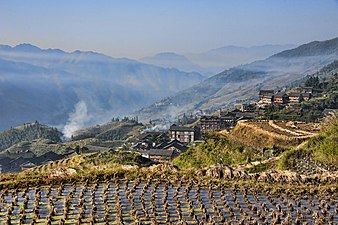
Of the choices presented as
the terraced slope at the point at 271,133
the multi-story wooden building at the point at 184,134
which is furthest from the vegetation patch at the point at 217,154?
the multi-story wooden building at the point at 184,134

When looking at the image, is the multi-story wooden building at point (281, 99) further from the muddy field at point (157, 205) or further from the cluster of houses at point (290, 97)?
the muddy field at point (157, 205)

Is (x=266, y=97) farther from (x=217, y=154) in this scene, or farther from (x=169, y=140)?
(x=217, y=154)

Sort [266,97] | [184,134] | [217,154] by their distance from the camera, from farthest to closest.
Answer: [266,97] → [184,134] → [217,154]

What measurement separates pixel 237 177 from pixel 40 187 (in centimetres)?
631

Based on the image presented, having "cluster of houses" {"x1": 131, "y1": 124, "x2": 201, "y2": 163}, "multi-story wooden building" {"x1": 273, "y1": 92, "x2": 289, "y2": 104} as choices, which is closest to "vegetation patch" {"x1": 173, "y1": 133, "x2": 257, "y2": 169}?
"cluster of houses" {"x1": 131, "y1": 124, "x2": 201, "y2": 163}

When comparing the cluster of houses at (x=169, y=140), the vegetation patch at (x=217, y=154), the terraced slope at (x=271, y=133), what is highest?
the terraced slope at (x=271, y=133)

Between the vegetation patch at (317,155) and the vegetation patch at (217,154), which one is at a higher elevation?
the vegetation patch at (317,155)

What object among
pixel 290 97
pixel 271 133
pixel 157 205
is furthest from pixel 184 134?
pixel 157 205

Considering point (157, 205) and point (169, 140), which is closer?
point (157, 205)

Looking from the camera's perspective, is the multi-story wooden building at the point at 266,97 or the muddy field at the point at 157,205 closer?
the muddy field at the point at 157,205

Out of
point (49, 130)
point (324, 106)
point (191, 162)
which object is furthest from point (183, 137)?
point (49, 130)

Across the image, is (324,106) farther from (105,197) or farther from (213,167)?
(105,197)

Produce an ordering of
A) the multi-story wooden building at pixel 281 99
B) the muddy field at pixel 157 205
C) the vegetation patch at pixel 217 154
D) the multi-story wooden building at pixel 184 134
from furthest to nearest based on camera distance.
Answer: the multi-story wooden building at pixel 281 99 < the multi-story wooden building at pixel 184 134 < the vegetation patch at pixel 217 154 < the muddy field at pixel 157 205

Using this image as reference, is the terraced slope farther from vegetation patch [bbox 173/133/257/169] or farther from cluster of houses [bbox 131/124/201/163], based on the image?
cluster of houses [bbox 131/124/201/163]
